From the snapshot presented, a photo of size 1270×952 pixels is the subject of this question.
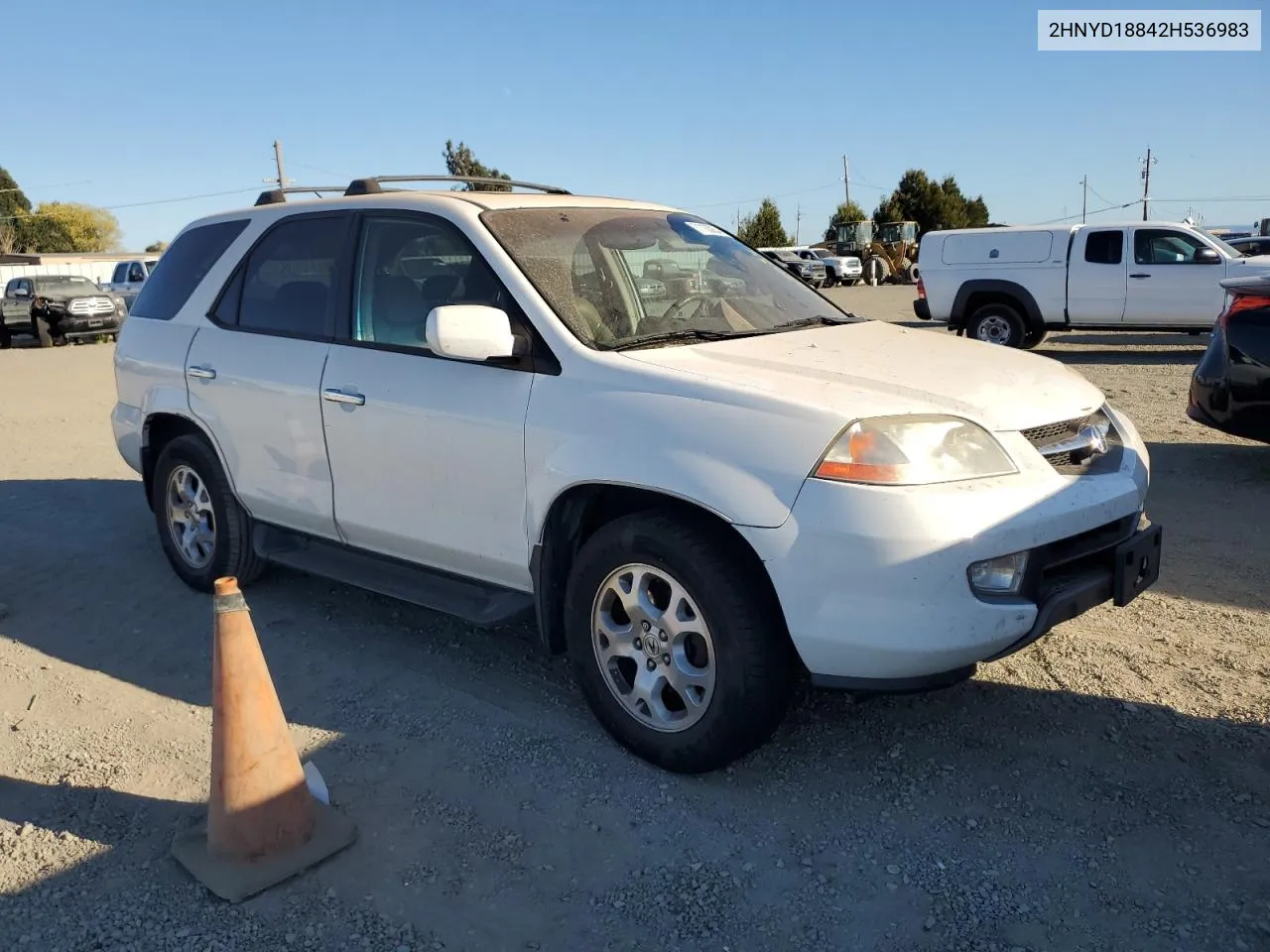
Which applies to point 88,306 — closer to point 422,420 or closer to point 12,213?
point 422,420

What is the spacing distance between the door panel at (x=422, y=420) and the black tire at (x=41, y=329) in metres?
21.6

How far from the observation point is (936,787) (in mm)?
3340

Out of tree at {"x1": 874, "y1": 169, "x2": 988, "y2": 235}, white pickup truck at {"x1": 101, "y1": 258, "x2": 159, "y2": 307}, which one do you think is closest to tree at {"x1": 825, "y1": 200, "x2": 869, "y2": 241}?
tree at {"x1": 874, "y1": 169, "x2": 988, "y2": 235}

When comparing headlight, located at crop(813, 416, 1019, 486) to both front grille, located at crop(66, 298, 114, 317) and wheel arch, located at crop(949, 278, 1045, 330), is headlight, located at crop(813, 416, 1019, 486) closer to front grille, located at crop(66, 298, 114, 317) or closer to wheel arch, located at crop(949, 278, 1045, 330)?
wheel arch, located at crop(949, 278, 1045, 330)

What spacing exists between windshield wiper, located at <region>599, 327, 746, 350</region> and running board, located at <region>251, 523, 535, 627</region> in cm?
95

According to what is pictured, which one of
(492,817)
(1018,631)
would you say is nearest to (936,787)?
(1018,631)

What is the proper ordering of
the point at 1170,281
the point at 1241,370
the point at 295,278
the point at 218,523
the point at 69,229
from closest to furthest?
1. the point at 295,278
2. the point at 218,523
3. the point at 1241,370
4. the point at 1170,281
5. the point at 69,229

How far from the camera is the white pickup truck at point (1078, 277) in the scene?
14000mm

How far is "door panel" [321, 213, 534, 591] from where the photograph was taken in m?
3.77

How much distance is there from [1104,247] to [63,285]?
68.0 feet

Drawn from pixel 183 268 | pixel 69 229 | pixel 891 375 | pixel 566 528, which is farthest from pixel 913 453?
pixel 69 229

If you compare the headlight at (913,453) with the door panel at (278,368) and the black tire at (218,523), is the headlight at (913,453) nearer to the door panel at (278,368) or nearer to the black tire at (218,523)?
the door panel at (278,368)

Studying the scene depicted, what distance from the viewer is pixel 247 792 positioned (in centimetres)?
301

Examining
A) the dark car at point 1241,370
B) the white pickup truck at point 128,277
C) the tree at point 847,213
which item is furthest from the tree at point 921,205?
the dark car at point 1241,370
